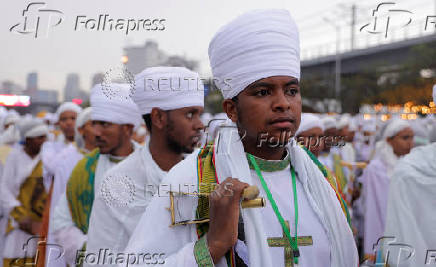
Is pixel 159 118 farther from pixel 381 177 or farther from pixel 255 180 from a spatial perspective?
pixel 381 177

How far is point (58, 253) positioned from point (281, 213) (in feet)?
8.24

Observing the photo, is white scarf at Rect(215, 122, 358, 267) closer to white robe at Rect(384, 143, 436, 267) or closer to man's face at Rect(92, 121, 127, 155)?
white robe at Rect(384, 143, 436, 267)

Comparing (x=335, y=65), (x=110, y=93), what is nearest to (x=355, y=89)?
(x=335, y=65)

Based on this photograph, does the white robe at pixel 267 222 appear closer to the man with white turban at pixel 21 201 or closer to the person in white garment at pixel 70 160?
the person in white garment at pixel 70 160

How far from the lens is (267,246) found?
190 centimetres

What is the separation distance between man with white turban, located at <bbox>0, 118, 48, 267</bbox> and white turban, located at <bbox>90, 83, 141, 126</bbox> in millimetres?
2472

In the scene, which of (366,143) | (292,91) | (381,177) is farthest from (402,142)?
(366,143)

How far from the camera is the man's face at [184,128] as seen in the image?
9.98 ft

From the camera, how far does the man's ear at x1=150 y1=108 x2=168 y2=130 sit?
3.14 m

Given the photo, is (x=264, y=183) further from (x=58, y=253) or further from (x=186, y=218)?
(x=58, y=253)

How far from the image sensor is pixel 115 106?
3963 millimetres

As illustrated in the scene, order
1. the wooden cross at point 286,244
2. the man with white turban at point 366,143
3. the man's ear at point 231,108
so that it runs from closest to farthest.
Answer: the wooden cross at point 286,244
the man's ear at point 231,108
the man with white turban at point 366,143

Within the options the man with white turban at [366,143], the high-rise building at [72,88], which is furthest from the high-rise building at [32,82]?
the man with white turban at [366,143]

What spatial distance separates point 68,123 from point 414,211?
6.19m
